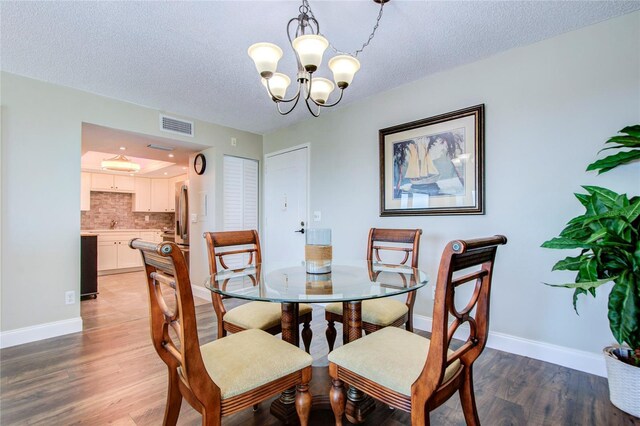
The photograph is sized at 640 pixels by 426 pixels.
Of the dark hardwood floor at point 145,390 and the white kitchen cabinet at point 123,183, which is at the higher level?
the white kitchen cabinet at point 123,183

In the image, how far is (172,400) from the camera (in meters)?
1.26

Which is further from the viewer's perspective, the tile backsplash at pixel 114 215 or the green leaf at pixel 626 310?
the tile backsplash at pixel 114 215

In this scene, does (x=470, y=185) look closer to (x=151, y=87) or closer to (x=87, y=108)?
(x=151, y=87)

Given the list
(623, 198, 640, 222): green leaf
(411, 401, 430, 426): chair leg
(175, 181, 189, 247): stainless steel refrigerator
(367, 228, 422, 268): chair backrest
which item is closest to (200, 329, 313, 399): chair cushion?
(411, 401, 430, 426): chair leg

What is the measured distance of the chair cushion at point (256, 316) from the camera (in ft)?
5.83

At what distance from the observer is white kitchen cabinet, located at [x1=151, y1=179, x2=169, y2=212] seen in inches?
287

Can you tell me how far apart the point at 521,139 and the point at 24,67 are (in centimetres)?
424

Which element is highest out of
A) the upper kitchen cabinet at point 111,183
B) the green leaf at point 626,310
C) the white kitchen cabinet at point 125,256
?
the upper kitchen cabinet at point 111,183

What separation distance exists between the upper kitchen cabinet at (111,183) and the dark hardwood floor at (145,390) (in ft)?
15.5

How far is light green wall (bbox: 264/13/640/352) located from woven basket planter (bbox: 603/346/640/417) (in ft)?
1.25

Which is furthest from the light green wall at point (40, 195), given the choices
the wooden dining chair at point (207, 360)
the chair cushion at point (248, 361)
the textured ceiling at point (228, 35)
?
the chair cushion at point (248, 361)

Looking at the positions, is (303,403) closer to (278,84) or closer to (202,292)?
(278,84)

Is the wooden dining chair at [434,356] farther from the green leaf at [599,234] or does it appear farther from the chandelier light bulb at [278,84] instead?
the chandelier light bulb at [278,84]

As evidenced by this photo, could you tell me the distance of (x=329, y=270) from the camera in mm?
1903
